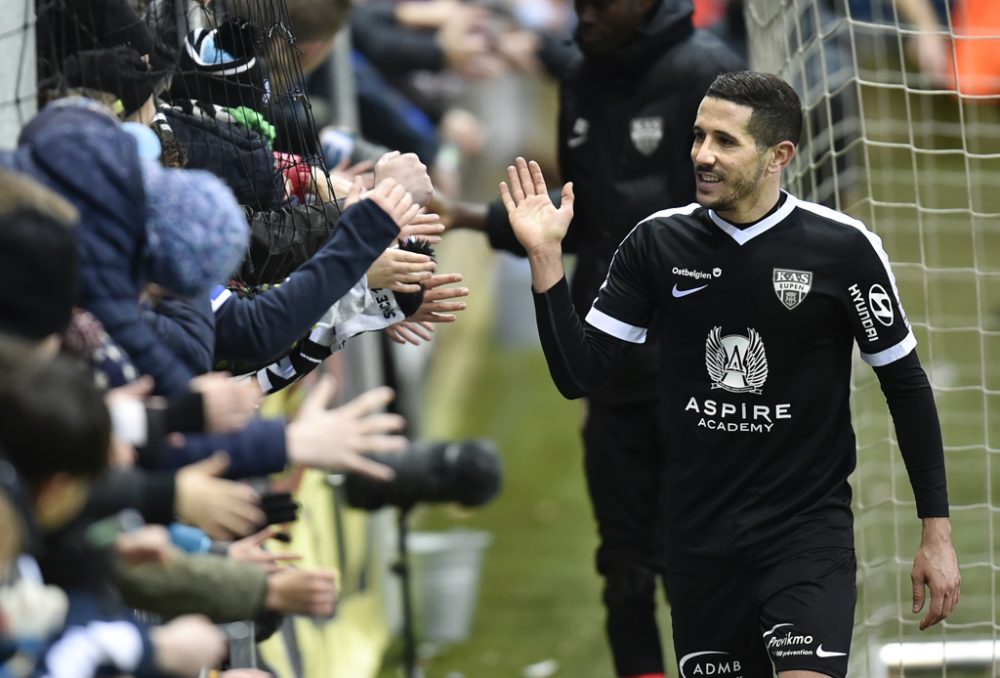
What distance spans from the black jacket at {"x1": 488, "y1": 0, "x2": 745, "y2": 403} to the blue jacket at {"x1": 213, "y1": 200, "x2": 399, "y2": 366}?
1.91 metres

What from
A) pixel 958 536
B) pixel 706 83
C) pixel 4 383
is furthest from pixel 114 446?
pixel 958 536

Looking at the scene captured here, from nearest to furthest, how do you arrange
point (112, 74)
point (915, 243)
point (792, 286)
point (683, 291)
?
1. point (112, 74)
2. point (792, 286)
3. point (683, 291)
4. point (915, 243)

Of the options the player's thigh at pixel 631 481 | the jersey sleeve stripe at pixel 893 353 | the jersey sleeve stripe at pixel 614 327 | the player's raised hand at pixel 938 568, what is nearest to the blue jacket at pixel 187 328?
the jersey sleeve stripe at pixel 614 327

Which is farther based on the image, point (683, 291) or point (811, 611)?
point (683, 291)

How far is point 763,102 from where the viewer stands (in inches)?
158

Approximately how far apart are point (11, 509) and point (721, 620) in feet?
6.88

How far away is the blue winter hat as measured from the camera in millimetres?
2957

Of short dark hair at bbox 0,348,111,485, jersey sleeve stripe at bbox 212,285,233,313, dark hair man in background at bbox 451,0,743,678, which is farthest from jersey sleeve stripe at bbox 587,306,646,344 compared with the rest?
short dark hair at bbox 0,348,111,485

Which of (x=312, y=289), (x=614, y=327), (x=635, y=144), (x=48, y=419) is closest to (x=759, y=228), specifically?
(x=614, y=327)

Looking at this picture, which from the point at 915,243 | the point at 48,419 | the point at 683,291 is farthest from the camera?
the point at 915,243

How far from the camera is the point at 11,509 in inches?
95.9

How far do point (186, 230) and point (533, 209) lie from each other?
3.84 feet

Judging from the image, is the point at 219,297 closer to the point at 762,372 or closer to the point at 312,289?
the point at 312,289

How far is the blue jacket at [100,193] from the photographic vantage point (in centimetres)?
291
